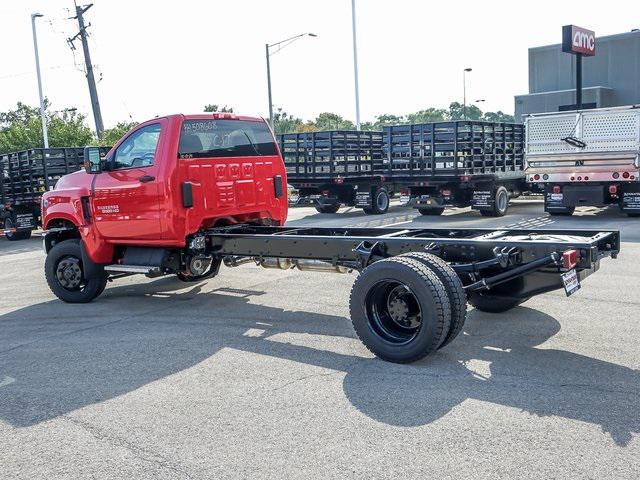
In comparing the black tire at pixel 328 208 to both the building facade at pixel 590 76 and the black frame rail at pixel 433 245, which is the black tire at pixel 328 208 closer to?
the black frame rail at pixel 433 245

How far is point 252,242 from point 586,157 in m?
11.6

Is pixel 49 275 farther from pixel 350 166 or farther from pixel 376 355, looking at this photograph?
pixel 350 166

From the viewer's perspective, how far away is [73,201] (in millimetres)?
8523

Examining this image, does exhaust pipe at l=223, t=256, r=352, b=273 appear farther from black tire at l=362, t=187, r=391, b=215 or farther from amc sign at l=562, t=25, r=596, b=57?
amc sign at l=562, t=25, r=596, b=57

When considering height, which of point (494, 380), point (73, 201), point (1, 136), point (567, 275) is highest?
point (1, 136)

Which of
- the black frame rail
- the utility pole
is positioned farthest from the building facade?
the black frame rail

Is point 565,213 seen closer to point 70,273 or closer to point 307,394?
point 70,273

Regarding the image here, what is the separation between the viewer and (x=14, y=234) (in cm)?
1861

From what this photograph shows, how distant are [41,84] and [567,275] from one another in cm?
2730

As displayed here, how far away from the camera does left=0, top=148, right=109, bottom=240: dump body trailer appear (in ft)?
58.5

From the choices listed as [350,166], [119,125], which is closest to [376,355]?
[350,166]

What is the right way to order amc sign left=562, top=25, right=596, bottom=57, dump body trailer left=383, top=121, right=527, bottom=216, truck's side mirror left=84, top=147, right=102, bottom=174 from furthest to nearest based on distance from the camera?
1. amc sign left=562, top=25, right=596, bottom=57
2. dump body trailer left=383, top=121, right=527, bottom=216
3. truck's side mirror left=84, top=147, right=102, bottom=174

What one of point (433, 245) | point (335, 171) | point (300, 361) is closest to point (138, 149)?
point (300, 361)

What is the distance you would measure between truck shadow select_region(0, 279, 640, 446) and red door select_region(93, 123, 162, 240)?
0.98m
